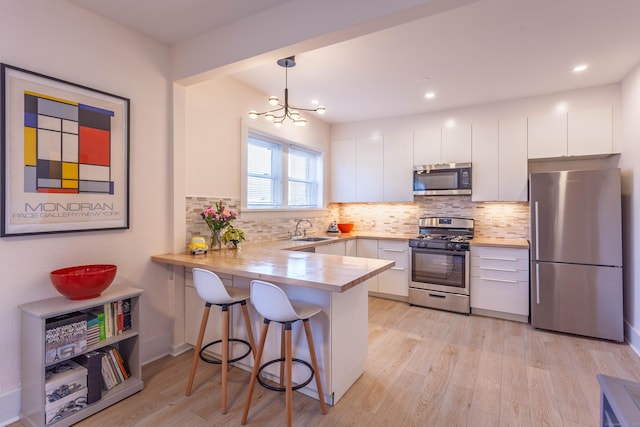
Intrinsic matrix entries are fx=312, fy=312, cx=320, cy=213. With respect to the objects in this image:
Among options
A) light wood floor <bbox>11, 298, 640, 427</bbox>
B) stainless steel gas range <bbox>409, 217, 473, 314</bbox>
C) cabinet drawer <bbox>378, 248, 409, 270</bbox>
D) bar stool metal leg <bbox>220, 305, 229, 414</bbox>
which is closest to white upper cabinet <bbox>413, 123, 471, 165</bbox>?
stainless steel gas range <bbox>409, 217, 473, 314</bbox>

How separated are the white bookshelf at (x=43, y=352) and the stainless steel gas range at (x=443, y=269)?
3.09 m

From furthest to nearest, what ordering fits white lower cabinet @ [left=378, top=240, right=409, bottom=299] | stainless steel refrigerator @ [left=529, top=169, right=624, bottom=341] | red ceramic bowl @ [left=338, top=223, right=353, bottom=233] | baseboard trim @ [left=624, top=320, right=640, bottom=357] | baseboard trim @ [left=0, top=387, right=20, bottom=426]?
red ceramic bowl @ [left=338, top=223, right=353, bottom=233], white lower cabinet @ [left=378, top=240, right=409, bottom=299], stainless steel refrigerator @ [left=529, top=169, right=624, bottom=341], baseboard trim @ [left=624, top=320, right=640, bottom=357], baseboard trim @ [left=0, top=387, right=20, bottom=426]

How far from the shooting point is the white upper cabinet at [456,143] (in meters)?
4.01

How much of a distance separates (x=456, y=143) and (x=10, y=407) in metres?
4.73

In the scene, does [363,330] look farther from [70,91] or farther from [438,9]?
[70,91]

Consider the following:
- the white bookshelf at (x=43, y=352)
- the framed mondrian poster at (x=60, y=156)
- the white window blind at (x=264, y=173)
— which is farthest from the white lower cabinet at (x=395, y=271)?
the framed mondrian poster at (x=60, y=156)

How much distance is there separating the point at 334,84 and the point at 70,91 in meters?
2.29

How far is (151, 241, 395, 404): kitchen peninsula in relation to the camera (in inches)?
73.6

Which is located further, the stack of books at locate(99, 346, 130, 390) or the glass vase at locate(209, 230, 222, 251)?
the glass vase at locate(209, 230, 222, 251)

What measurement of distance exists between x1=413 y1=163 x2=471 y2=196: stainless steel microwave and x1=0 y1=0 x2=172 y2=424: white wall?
3119mm

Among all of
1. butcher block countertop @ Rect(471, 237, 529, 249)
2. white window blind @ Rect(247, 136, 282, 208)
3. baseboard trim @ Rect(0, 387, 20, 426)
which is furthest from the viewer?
white window blind @ Rect(247, 136, 282, 208)

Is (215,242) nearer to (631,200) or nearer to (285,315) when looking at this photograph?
(285,315)

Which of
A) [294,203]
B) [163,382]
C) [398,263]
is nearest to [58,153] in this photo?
[163,382]

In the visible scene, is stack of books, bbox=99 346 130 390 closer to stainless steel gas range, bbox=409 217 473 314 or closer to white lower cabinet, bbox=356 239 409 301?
white lower cabinet, bbox=356 239 409 301
